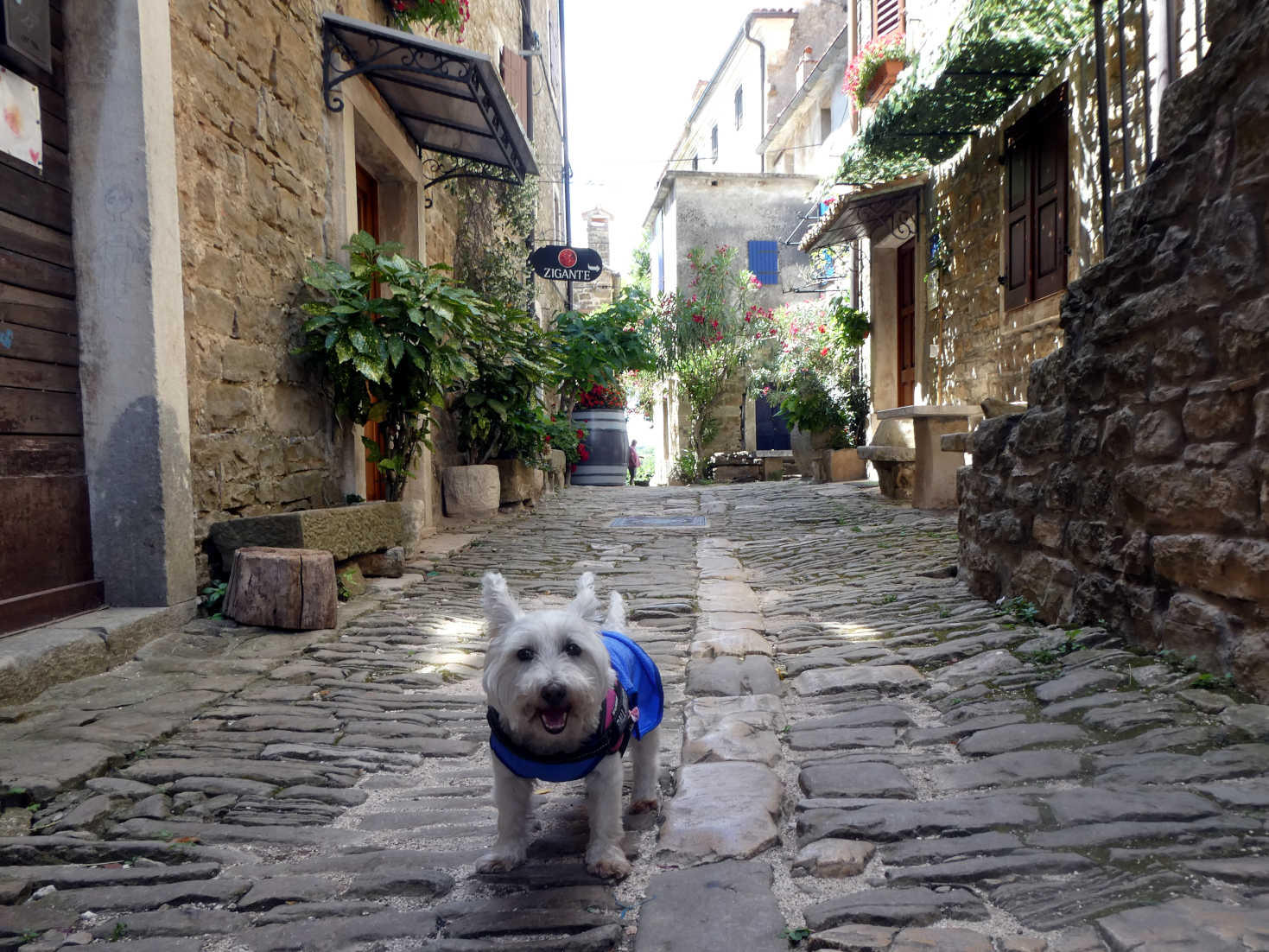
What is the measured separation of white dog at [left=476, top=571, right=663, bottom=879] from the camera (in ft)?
6.92

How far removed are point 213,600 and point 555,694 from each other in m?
3.01

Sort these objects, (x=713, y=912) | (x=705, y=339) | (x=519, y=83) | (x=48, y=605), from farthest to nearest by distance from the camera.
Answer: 1. (x=705, y=339)
2. (x=519, y=83)
3. (x=48, y=605)
4. (x=713, y=912)

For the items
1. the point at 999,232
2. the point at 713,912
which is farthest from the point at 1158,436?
the point at 999,232

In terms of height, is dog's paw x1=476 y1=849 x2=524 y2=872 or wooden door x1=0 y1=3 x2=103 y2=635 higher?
wooden door x1=0 y1=3 x2=103 y2=635

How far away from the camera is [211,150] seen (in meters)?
4.71

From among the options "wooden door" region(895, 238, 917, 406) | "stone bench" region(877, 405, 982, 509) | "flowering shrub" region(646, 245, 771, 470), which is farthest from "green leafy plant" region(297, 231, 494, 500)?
"flowering shrub" region(646, 245, 771, 470)

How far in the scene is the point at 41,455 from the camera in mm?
3805

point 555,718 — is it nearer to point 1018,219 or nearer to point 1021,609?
point 1021,609

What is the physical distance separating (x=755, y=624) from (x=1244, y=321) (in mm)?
2522

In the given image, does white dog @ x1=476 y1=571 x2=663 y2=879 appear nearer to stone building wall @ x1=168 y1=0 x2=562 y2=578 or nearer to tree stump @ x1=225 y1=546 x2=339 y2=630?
tree stump @ x1=225 y1=546 x2=339 y2=630

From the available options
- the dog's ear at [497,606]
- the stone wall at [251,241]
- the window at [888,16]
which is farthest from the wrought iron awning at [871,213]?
the dog's ear at [497,606]

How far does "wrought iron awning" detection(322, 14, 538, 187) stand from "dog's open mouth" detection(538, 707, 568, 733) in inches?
215

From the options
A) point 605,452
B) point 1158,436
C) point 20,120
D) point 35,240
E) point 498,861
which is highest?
point 20,120

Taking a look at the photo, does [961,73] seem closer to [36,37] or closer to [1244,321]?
[1244,321]
